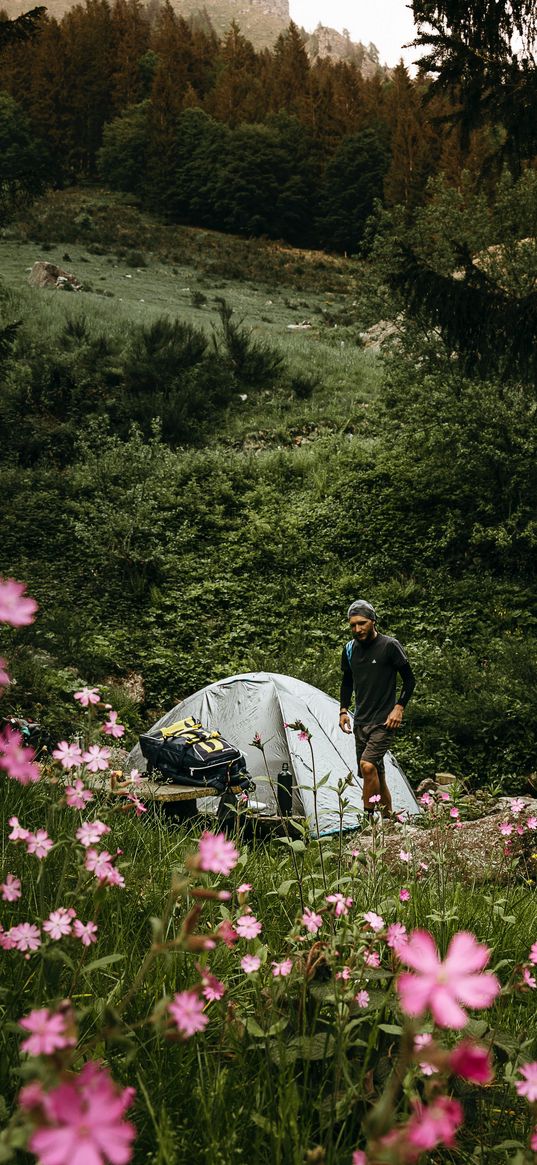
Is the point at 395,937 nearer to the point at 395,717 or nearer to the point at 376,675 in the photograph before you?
the point at 395,717

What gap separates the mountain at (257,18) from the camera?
456 feet

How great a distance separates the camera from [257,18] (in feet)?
520

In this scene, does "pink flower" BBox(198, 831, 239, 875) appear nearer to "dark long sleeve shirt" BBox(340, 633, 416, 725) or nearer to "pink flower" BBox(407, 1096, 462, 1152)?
"pink flower" BBox(407, 1096, 462, 1152)

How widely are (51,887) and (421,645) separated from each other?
824cm

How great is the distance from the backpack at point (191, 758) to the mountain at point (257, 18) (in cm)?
15280

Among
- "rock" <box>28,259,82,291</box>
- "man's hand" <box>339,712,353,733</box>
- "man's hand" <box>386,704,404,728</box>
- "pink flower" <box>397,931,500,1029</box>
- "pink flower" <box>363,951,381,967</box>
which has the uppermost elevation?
"pink flower" <box>397,931,500,1029</box>

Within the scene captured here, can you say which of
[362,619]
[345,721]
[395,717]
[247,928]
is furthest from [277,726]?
[247,928]

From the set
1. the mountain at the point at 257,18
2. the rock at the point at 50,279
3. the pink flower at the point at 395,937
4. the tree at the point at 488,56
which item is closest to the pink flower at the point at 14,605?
the pink flower at the point at 395,937

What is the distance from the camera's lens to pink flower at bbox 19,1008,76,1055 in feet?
2.00

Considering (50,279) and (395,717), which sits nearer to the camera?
(395,717)

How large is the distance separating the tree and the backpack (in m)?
5.28

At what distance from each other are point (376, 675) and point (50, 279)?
22515 millimetres

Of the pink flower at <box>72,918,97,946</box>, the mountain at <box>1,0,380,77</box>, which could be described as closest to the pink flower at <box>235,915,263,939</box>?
the pink flower at <box>72,918,97,946</box>

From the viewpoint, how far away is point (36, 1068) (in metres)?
0.60
